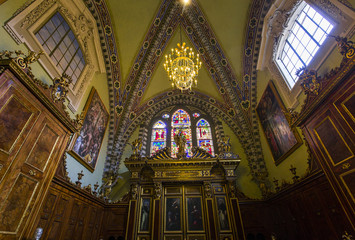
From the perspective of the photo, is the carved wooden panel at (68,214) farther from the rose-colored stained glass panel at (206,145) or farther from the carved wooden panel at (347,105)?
the carved wooden panel at (347,105)

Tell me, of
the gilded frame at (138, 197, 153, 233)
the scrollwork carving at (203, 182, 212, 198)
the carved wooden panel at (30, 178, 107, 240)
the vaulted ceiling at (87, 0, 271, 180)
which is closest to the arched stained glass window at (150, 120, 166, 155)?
the vaulted ceiling at (87, 0, 271, 180)

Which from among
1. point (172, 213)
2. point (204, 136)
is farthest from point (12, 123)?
point (204, 136)

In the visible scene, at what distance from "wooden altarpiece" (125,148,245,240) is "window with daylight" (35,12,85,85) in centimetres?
507

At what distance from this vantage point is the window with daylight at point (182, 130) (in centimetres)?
1159

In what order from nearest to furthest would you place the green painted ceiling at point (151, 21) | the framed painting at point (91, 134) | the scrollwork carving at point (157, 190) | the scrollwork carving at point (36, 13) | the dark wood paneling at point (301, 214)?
1. the dark wood paneling at point (301, 214)
2. the scrollwork carving at point (36, 13)
3. the framed painting at point (91, 134)
4. the scrollwork carving at point (157, 190)
5. the green painted ceiling at point (151, 21)

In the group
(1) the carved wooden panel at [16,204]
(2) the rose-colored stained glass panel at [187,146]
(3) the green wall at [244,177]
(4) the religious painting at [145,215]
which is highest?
(2) the rose-colored stained glass panel at [187,146]

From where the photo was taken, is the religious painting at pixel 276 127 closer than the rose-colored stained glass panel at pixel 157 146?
Yes

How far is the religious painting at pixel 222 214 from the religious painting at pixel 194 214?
2.73 ft

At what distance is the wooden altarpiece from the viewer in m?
8.11

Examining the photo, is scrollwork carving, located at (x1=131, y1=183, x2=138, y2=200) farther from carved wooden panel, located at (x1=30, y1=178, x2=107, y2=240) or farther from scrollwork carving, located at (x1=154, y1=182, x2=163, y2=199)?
carved wooden panel, located at (x1=30, y1=178, x2=107, y2=240)

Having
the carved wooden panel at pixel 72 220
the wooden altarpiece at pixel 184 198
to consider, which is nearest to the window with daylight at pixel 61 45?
the carved wooden panel at pixel 72 220

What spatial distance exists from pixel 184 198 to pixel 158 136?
443 cm

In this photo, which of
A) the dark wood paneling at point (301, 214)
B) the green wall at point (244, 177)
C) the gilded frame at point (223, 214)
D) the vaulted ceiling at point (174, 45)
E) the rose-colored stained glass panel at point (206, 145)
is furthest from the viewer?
the rose-colored stained glass panel at point (206, 145)

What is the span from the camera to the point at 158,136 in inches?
479
